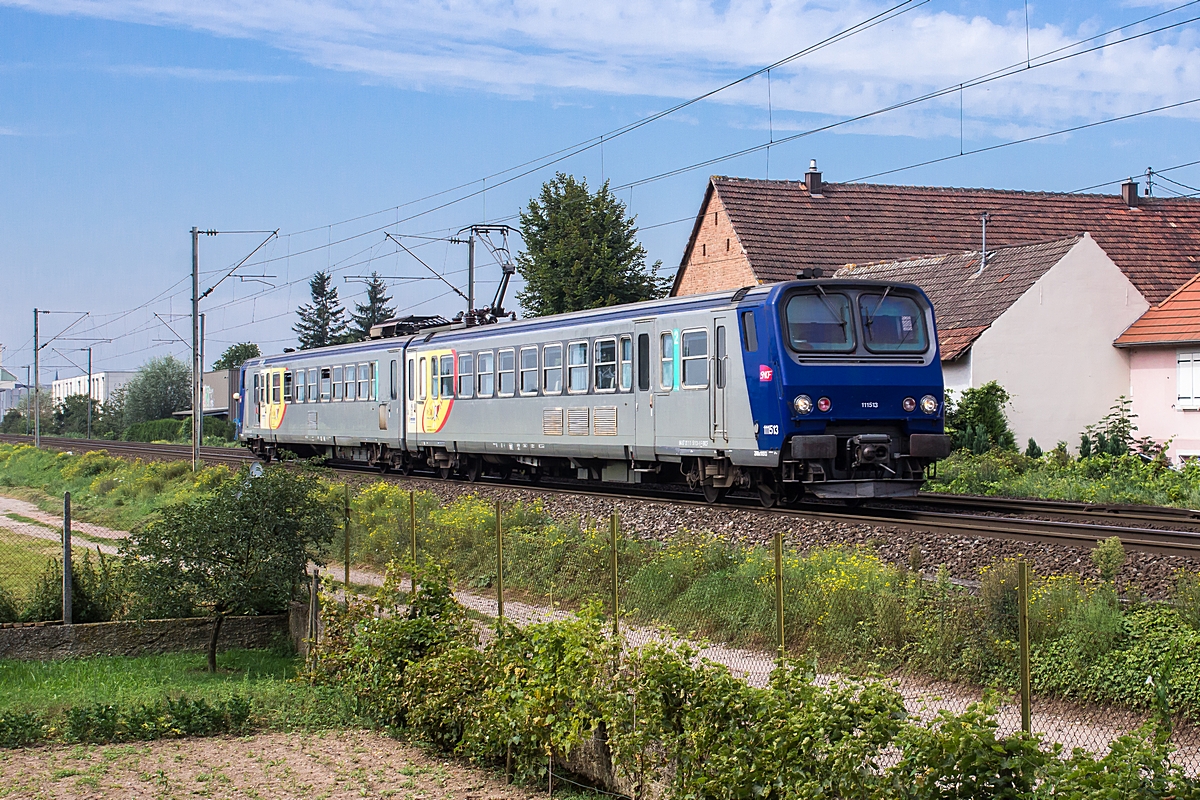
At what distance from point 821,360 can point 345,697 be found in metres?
8.20

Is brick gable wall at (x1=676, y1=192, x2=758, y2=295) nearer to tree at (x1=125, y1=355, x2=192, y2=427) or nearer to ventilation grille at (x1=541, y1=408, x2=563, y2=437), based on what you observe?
ventilation grille at (x1=541, y1=408, x2=563, y2=437)

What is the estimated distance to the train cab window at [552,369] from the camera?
21.7 meters

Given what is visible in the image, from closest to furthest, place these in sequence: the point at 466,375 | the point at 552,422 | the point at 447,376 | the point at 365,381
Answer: the point at 552,422 < the point at 466,375 < the point at 447,376 < the point at 365,381

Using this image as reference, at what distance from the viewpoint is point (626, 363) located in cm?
1962

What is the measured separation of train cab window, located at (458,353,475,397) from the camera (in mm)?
25062

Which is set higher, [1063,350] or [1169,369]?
[1063,350]

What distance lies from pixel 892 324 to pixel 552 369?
6662 mm

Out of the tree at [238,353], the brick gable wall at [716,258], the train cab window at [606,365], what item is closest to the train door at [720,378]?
the train cab window at [606,365]

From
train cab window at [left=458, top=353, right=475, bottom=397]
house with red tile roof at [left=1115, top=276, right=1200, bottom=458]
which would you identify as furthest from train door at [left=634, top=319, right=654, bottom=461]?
house with red tile roof at [left=1115, top=276, right=1200, bottom=458]

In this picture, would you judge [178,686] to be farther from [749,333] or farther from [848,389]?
[848,389]

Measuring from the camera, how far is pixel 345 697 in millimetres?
10883

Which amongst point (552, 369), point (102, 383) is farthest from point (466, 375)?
point (102, 383)

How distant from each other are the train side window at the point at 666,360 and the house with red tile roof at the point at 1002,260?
12522 mm

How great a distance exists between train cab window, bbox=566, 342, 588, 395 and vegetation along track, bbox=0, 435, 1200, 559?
2132 millimetres
